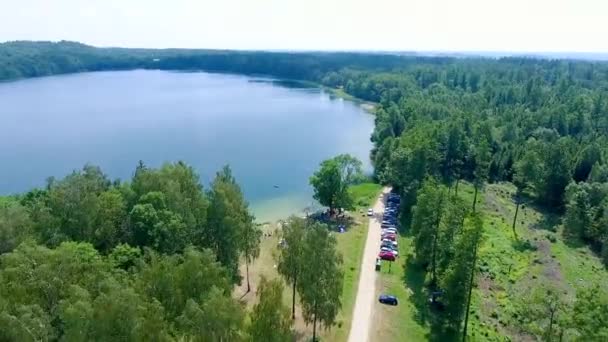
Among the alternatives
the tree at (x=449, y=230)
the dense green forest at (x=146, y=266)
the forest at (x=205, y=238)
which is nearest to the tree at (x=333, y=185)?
the forest at (x=205, y=238)

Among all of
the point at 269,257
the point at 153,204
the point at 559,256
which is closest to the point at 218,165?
the point at 269,257

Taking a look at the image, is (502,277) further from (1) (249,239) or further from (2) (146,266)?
(2) (146,266)

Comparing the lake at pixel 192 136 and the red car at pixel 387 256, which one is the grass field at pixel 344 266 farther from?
the lake at pixel 192 136

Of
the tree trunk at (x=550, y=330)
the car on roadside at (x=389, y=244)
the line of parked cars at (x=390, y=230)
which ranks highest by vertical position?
the tree trunk at (x=550, y=330)

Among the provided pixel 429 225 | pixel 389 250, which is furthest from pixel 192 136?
pixel 429 225

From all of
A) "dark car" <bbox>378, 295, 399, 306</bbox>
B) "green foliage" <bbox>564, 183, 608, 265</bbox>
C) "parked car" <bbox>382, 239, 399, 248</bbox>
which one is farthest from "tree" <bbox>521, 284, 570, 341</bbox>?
"green foliage" <bbox>564, 183, 608, 265</bbox>

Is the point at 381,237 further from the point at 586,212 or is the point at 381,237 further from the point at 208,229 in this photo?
the point at 586,212

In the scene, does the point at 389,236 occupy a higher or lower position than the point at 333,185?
lower
